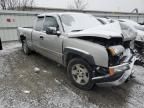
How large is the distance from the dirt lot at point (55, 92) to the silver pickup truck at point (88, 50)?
1.13ft

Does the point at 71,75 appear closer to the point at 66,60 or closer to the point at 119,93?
the point at 66,60

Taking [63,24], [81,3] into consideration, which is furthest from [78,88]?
[81,3]

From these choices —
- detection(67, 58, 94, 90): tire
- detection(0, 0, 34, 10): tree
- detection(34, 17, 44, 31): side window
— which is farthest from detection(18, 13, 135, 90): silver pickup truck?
detection(0, 0, 34, 10): tree

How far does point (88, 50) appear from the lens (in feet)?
11.5

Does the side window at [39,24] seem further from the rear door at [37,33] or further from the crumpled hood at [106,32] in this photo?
the crumpled hood at [106,32]

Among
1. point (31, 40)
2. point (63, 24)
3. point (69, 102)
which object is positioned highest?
point (63, 24)

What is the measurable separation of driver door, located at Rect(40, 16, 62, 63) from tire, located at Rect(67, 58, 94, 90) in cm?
59

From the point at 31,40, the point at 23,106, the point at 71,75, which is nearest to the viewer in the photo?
the point at 23,106

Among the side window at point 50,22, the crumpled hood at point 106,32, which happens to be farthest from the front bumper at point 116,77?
the side window at point 50,22

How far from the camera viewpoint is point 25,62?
6051mm

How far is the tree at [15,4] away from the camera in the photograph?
2178cm

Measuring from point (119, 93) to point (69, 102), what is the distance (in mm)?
1210

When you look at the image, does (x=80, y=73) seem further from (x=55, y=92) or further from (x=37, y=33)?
(x=37, y=33)

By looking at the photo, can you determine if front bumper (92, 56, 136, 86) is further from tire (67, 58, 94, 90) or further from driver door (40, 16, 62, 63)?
driver door (40, 16, 62, 63)
